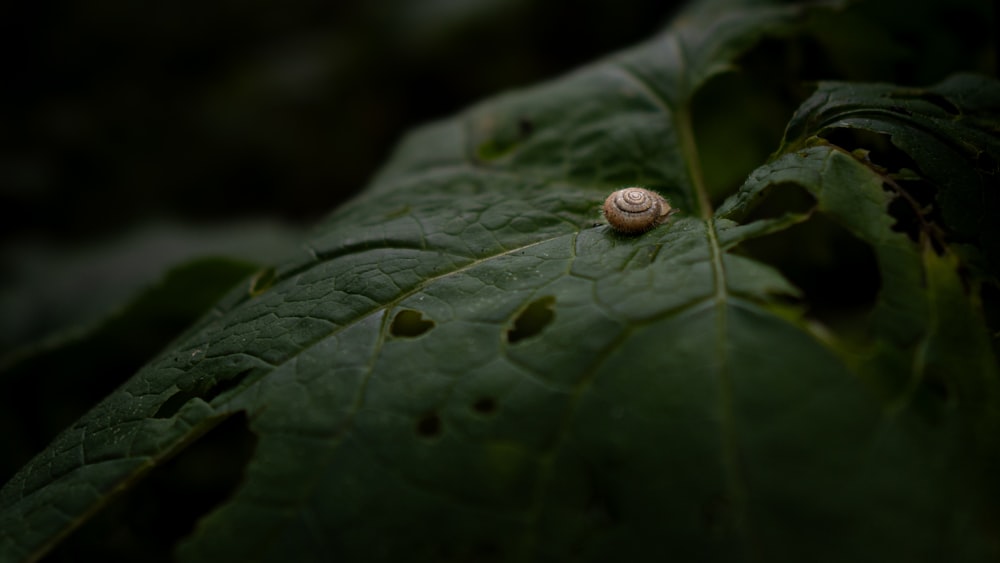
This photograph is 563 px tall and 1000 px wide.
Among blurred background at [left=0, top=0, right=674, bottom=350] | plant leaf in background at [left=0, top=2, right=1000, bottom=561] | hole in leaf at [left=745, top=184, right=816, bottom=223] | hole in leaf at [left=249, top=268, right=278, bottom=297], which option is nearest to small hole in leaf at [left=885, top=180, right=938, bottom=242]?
plant leaf in background at [left=0, top=2, right=1000, bottom=561]

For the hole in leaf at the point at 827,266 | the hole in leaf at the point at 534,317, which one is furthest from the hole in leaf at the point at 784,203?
the hole in leaf at the point at 534,317

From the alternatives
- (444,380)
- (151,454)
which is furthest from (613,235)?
(151,454)

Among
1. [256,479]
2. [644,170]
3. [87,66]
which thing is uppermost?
[87,66]

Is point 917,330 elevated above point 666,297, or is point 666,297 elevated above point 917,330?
point 666,297

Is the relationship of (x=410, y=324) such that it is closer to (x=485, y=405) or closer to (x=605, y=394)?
(x=485, y=405)

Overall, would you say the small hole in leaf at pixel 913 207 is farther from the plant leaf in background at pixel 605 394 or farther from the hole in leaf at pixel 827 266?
the hole in leaf at pixel 827 266

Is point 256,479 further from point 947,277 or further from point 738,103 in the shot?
point 738,103

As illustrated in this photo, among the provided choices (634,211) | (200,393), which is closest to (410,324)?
(200,393)
